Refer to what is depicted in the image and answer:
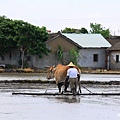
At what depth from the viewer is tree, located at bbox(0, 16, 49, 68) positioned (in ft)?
218

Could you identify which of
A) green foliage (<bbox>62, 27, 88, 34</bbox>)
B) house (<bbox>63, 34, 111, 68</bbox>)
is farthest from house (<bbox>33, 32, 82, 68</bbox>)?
green foliage (<bbox>62, 27, 88, 34</bbox>)

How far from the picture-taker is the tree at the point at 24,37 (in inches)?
2616

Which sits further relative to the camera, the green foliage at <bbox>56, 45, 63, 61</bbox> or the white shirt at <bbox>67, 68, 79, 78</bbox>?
the green foliage at <bbox>56, 45, 63, 61</bbox>

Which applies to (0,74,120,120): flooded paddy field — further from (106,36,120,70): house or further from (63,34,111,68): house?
(63,34,111,68): house

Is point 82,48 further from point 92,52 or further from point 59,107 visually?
point 59,107

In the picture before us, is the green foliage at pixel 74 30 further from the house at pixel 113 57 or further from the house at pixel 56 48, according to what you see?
the house at pixel 56 48

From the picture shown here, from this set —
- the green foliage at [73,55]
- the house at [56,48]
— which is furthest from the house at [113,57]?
the green foliage at [73,55]

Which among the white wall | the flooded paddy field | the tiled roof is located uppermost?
the tiled roof

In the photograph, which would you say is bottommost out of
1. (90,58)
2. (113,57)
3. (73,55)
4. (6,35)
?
(90,58)

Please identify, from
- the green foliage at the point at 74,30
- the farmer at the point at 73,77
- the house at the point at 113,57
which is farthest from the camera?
the green foliage at the point at 74,30

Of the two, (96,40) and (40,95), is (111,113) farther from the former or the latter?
(96,40)

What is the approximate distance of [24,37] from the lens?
66188 millimetres

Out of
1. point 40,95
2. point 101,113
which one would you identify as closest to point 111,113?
point 101,113

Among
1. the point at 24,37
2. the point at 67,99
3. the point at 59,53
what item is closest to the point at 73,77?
the point at 67,99
